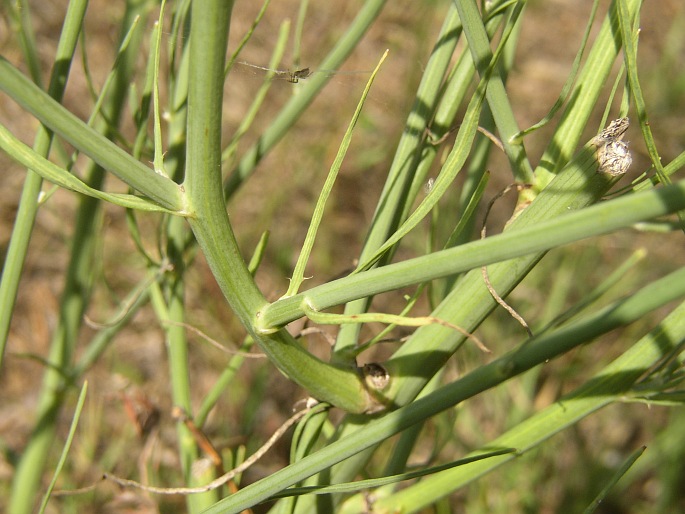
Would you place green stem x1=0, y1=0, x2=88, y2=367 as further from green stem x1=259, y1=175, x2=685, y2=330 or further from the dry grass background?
the dry grass background

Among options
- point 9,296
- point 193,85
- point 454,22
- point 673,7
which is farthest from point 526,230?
point 673,7

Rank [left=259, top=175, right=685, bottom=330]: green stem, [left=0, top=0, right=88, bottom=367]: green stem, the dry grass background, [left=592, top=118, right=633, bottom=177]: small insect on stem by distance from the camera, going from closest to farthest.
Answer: [left=259, top=175, right=685, bottom=330]: green stem, [left=592, top=118, right=633, bottom=177]: small insect on stem, [left=0, top=0, right=88, bottom=367]: green stem, the dry grass background

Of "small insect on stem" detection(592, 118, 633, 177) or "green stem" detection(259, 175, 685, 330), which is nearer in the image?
"green stem" detection(259, 175, 685, 330)

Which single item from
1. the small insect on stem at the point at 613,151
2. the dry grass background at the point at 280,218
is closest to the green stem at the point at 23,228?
the small insect on stem at the point at 613,151

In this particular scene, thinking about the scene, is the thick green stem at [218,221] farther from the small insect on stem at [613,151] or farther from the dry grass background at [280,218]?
the dry grass background at [280,218]

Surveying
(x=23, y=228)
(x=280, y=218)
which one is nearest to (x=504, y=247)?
(x=23, y=228)

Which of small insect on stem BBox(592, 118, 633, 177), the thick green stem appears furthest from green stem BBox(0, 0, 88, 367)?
small insect on stem BBox(592, 118, 633, 177)

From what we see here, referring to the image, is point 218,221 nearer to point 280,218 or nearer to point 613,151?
point 613,151

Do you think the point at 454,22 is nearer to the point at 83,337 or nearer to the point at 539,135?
the point at 83,337
